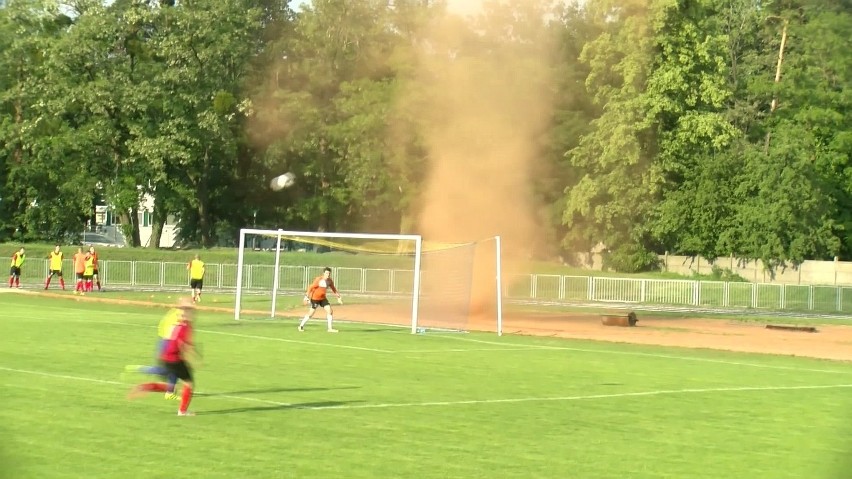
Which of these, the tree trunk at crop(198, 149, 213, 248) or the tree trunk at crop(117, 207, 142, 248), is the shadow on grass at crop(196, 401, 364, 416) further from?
the tree trunk at crop(198, 149, 213, 248)

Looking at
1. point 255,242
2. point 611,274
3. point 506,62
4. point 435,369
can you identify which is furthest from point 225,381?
point 255,242

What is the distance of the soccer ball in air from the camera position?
233ft

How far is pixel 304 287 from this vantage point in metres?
54.0

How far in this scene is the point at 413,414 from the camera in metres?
14.9

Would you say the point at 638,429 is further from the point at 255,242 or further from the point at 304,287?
the point at 255,242

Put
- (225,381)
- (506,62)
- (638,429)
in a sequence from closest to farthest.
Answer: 1. (638,429)
2. (225,381)
3. (506,62)

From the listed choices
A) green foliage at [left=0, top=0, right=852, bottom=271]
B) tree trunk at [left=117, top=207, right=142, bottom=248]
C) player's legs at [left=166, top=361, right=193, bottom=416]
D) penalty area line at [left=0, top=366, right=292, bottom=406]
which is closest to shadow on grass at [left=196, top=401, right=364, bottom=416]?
penalty area line at [left=0, top=366, right=292, bottom=406]

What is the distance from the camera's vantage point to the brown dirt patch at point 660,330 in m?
32.8

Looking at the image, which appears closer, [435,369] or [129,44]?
[435,369]

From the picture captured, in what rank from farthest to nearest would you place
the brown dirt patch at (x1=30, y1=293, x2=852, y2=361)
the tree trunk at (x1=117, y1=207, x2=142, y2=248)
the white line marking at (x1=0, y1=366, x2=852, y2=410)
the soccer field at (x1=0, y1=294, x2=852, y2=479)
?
the tree trunk at (x1=117, y1=207, x2=142, y2=248) → the brown dirt patch at (x1=30, y1=293, x2=852, y2=361) → the white line marking at (x1=0, y1=366, x2=852, y2=410) → the soccer field at (x1=0, y1=294, x2=852, y2=479)

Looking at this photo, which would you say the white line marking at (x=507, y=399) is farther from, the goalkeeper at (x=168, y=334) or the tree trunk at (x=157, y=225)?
the tree trunk at (x=157, y=225)

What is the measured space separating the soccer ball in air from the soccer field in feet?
144

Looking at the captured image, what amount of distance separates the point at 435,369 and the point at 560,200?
1883 inches

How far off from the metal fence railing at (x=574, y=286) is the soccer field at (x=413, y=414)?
26634mm
